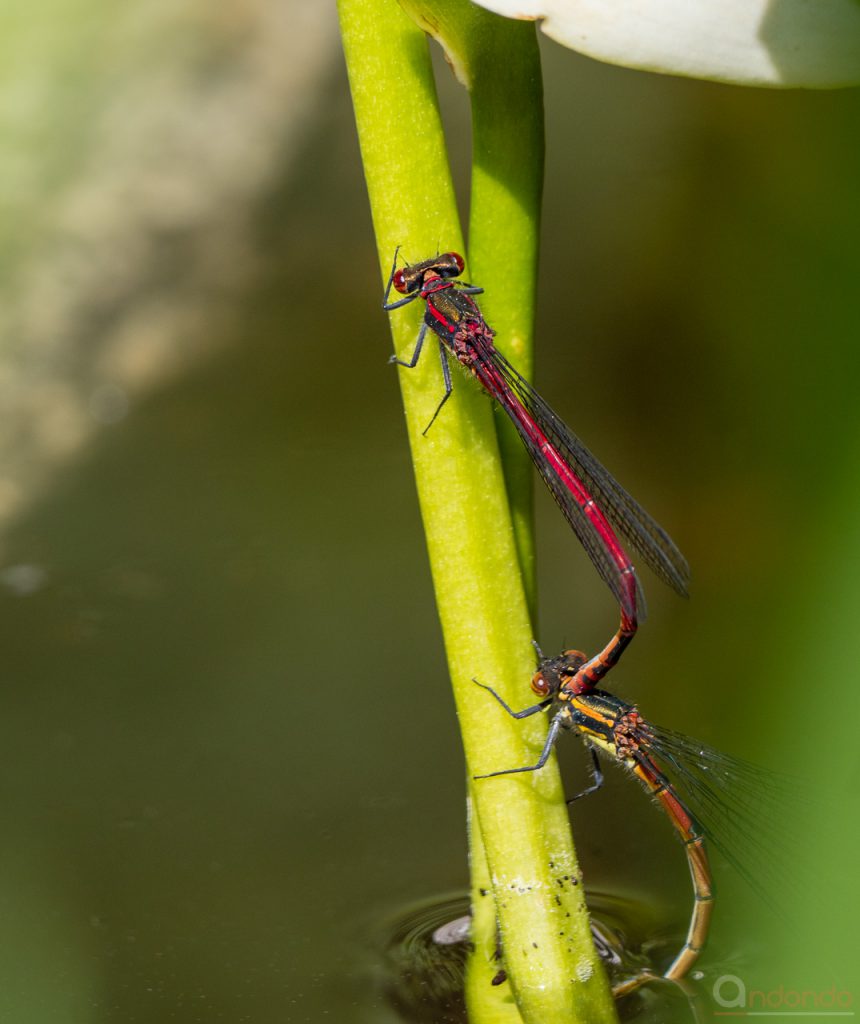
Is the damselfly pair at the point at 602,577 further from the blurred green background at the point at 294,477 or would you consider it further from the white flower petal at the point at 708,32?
the white flower petal at the point at 708,32

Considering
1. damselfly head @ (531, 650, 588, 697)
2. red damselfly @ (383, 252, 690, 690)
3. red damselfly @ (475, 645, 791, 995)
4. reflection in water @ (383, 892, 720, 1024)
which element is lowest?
reflection in water @ (383, 892, 720, 1024)

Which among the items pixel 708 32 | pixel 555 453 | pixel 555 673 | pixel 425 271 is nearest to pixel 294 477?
pixel 555 453

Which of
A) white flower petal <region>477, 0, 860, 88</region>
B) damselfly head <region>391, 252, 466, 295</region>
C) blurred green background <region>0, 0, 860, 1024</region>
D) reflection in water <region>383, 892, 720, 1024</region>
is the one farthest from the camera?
blurred green background <region>0, 0, 860, 1024</region>

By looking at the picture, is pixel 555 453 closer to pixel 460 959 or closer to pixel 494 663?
pixel 494 663

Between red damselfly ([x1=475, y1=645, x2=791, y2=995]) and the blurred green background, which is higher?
the blurred green background

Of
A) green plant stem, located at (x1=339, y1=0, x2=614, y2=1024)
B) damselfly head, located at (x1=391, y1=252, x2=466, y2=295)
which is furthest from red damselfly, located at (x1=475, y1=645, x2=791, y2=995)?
damselfly head, located at (x1=391, y1=252, x2=466, y2=295)

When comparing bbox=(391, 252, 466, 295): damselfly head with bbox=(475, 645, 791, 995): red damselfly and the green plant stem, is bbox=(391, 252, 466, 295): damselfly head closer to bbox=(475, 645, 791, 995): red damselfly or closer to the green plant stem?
the green plant stem
